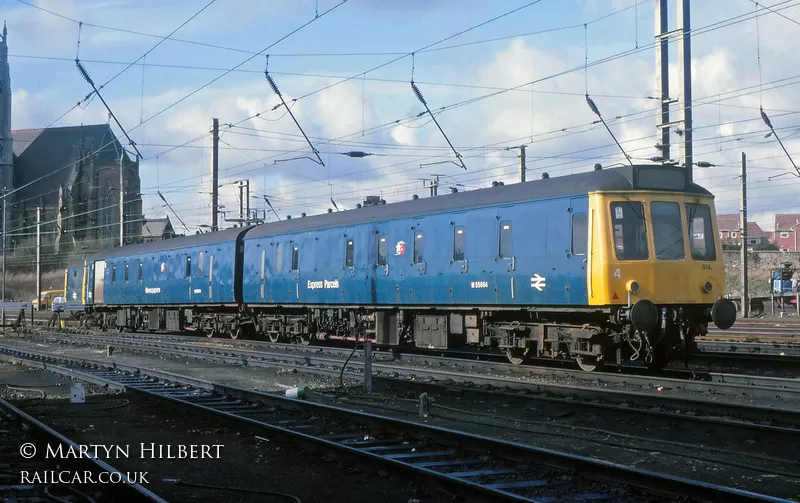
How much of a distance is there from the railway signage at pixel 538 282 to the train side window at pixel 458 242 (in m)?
2.33

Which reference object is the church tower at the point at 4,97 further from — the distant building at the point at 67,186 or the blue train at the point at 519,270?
the blue train at the point at 519,270

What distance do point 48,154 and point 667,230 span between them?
111647 millimetres

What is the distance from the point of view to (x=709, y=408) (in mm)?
11594

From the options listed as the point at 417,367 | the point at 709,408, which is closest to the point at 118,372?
the point at 417,367

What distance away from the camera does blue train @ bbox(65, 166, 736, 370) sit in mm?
15344

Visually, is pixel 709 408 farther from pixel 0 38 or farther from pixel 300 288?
pixel 0 38

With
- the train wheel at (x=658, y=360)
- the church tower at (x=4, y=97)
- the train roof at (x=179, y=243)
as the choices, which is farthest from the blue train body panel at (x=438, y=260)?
the church tower at (x=4, y=97)

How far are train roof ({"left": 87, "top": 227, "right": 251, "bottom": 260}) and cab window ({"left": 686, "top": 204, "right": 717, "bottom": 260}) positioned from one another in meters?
16.4

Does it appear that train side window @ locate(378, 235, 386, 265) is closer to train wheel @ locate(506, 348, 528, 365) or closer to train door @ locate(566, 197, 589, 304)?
train wheel @ locate(506, 348, 528, 365)

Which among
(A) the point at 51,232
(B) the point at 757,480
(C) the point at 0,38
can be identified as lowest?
(B) the point at 757,480

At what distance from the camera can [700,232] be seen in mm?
16125

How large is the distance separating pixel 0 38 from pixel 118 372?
74562 mm

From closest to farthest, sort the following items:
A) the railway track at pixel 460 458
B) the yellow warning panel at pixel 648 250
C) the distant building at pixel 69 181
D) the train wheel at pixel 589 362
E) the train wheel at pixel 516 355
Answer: the railway track at pixel 460 458, the yellow warning panel at pixel 648 250, the train wheel at pixel 589 362, the train wheel at pixel 516 355, the distant building at pixel 69 181

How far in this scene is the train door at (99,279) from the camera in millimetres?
39094
